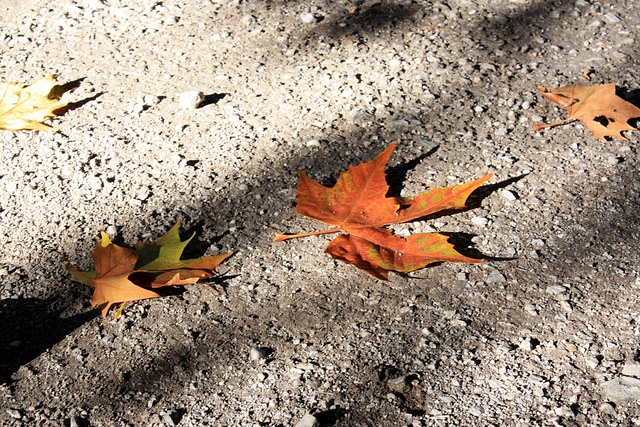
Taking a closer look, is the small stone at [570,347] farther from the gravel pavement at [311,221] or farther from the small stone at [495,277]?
the small stone at [495,277]

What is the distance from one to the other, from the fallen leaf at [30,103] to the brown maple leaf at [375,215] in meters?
1.26

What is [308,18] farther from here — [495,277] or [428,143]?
[495,277]

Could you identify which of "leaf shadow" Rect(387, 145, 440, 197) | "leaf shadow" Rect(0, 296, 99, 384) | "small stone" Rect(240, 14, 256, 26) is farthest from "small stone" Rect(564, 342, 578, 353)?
"small stone" Rect(240, 14, 256, 26)

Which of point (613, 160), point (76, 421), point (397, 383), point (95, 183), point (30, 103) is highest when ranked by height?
point (30, 103)

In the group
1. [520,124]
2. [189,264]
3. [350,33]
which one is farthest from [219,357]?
[350,33]

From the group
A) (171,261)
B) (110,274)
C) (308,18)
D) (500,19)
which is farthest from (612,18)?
(110,274)

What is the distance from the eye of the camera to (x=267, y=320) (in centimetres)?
153

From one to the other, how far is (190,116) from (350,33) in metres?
0.96

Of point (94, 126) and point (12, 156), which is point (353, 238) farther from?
point (12, 156)

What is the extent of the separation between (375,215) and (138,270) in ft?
2.38

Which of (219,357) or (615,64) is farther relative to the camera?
(615,64)

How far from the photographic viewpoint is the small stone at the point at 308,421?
125 centimetres

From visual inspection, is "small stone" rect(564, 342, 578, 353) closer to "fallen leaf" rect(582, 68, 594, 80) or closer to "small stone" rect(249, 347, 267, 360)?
"small stone" rect(249, 347, 267, 360)

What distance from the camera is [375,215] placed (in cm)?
173
